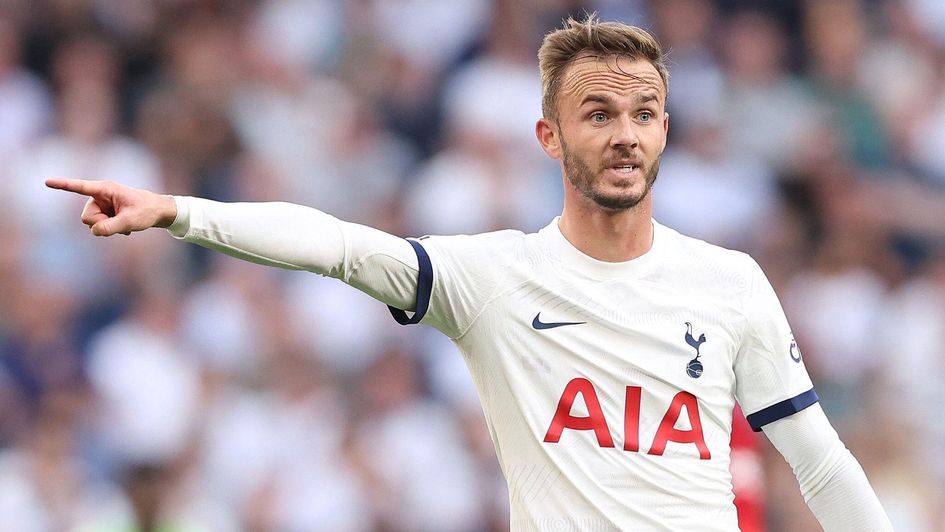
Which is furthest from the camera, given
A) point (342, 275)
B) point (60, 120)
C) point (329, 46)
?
point (329, 46)

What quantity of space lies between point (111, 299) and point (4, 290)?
0.64 metres

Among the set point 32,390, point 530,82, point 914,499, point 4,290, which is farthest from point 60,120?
point 914,499

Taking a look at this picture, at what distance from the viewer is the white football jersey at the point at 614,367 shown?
411 centimetres

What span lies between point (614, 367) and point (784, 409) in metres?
0.49

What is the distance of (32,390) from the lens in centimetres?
885

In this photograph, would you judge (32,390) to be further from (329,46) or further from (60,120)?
(329,46)

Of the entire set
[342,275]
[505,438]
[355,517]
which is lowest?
[355,517]

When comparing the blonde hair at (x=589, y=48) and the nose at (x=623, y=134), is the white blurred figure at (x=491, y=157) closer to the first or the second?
the blonde hair at (x=589, y=48)

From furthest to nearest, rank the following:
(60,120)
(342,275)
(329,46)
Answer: (329,46), (60,120), (342,275)

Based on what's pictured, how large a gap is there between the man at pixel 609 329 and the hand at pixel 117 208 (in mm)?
229

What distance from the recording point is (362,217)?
10000mm

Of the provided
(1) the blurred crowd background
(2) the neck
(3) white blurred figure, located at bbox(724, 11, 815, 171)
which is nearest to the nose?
(2) the neck

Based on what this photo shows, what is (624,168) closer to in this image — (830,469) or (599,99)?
(599,99)

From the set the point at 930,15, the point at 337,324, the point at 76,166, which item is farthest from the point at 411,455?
the point at 930,15
